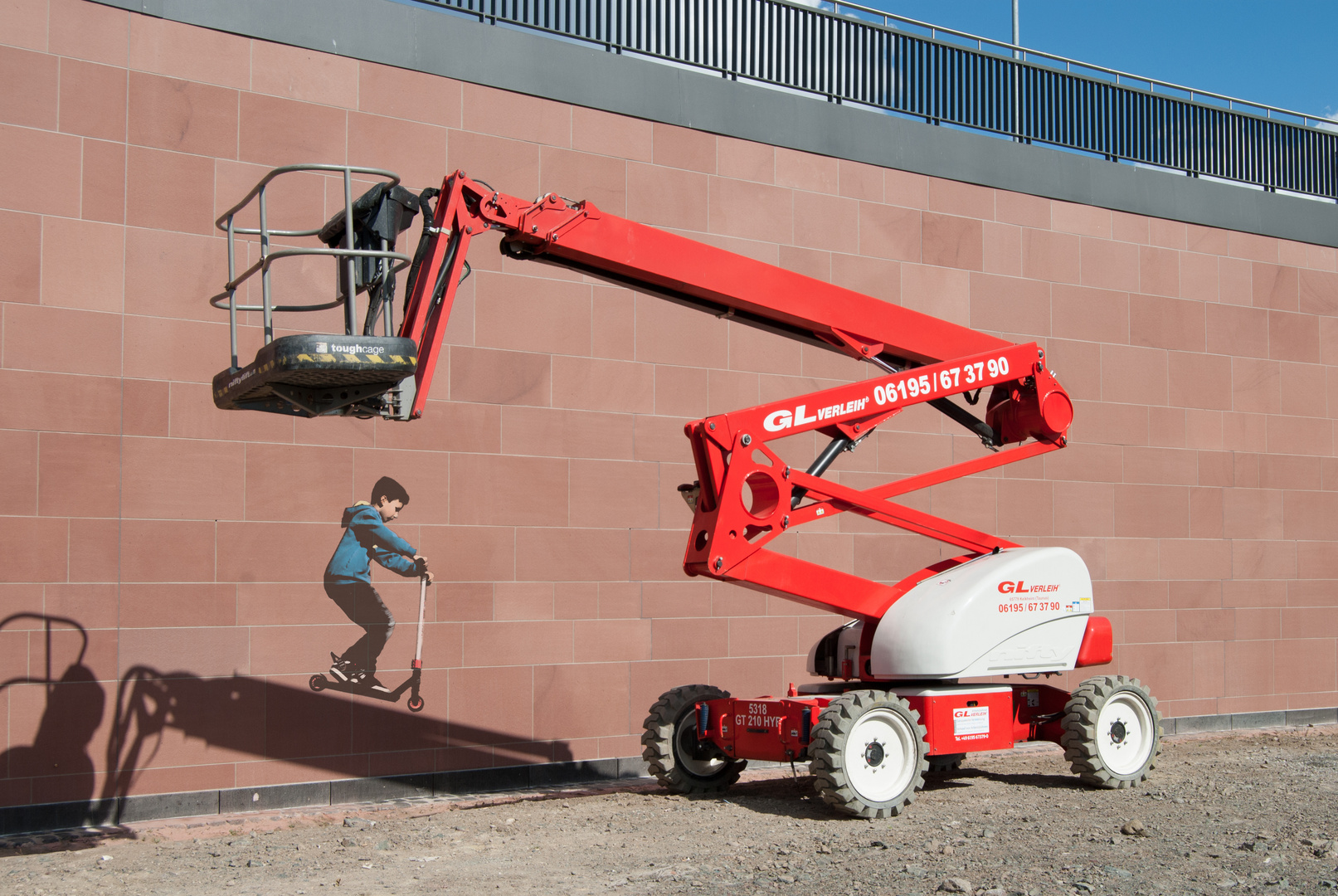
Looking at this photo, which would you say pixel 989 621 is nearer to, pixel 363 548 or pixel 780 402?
pixel 780 402

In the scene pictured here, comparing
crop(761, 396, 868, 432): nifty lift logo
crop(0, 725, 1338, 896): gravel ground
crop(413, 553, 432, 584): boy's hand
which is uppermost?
crop(761, 396, 868, 432): nifty lift logo

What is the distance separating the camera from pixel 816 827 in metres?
7.62

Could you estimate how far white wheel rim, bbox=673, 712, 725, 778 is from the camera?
8.79m

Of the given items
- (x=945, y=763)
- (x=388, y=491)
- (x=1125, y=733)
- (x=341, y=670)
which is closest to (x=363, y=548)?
(x=388, y=491)

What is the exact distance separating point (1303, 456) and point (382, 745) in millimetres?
11033

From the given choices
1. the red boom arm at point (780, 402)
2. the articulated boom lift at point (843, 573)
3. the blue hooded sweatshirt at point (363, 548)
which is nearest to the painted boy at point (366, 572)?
the blue hooded sweatshirt at point (363, 548)

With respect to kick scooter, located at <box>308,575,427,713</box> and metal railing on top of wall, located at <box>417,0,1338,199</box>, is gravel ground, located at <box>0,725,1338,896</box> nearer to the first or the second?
kick scooter, located at <box>308,575,427,713</box>

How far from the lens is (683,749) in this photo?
8.84 meters

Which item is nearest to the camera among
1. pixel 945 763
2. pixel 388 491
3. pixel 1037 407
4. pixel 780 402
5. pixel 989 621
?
pixel 780 402

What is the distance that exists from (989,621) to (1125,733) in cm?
172

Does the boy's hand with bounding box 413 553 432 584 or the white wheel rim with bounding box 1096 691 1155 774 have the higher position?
the boy's hand with bounding box 413 553 432 584

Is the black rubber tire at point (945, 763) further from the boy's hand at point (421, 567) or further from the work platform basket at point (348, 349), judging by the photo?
the work platform basket at point (348, 349)

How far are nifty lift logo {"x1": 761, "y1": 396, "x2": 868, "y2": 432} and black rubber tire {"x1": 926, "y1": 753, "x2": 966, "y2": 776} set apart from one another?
2.56m

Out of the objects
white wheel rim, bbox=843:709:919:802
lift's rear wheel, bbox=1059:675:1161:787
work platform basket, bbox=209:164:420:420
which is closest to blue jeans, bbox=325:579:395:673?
work platform basket, bbox=209:164:420:420
